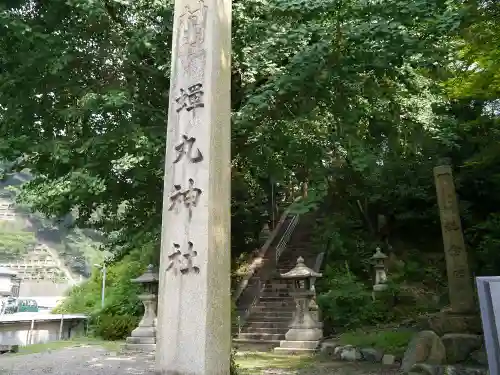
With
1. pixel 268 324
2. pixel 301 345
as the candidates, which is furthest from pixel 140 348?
pixel 301 345

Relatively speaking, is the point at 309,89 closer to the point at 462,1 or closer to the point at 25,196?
the point at 462,1

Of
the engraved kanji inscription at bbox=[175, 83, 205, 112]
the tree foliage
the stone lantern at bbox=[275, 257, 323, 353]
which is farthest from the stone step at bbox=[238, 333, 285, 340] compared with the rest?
the engraved kanji inscription at bbox=[175, 83, 205, 112]

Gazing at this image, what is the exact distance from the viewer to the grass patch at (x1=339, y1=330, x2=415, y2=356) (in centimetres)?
866

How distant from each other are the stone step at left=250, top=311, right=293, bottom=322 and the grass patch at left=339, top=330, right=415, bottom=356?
2791 mm

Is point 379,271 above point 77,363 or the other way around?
above

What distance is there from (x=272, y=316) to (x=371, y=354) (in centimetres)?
439

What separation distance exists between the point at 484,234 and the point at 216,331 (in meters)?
11.9

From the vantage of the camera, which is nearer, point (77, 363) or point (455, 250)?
point (455, 250)

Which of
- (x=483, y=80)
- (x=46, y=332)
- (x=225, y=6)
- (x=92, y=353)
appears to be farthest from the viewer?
(x=46, y=332)

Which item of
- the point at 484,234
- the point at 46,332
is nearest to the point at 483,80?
the point at 484,234

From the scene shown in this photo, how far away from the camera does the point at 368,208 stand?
51.9ft

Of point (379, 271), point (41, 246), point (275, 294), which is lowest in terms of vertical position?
point (275, 294)

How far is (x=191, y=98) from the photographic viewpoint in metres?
4.74

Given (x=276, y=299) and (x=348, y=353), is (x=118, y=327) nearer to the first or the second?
(x=276, y=299)
